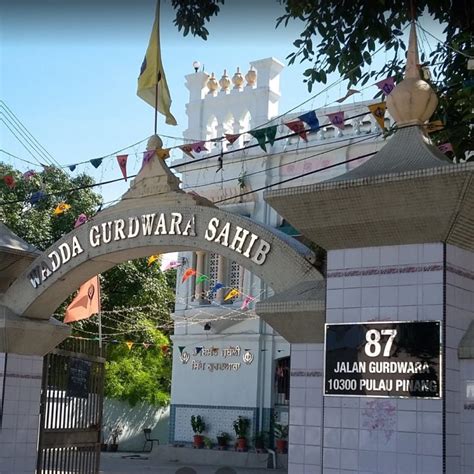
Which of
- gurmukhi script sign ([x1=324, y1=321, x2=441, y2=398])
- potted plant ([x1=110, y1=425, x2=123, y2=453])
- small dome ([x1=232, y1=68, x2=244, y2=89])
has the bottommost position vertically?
potted plant ([x1=110, y1=425, x2=123, y2=453])

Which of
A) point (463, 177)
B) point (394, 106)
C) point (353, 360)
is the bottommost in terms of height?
point (353, 360)

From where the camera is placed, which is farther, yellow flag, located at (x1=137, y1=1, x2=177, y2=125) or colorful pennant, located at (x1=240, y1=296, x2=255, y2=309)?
colorful pennant, located at (x1=240, y1=296, x2=255, y2=309)

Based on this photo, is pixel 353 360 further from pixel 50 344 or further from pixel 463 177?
pixel 50 344

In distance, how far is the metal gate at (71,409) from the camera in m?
11.8

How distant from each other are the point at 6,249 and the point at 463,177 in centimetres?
659

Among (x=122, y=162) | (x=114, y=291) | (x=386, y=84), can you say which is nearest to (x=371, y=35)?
(x=386, y=84)

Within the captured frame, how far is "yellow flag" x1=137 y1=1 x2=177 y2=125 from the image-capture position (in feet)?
35.2

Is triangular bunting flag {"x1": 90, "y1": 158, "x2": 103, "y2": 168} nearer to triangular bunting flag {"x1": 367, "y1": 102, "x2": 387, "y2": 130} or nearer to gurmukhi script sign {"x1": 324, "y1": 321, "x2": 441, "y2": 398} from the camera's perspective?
triangular bunting flag {"x1": 367, "y1": 102, "x2": 387, "y2": 130}

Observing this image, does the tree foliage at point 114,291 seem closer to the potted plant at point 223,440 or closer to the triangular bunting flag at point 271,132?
the potted plant at point 223,440

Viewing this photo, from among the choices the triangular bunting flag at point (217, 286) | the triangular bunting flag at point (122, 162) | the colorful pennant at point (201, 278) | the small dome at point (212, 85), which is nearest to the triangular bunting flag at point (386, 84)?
the triangular bunting flag at point (122, 162)

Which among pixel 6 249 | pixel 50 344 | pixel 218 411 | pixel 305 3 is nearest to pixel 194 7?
pixel 305 3

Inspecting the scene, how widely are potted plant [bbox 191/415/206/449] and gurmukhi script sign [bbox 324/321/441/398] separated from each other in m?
14.8

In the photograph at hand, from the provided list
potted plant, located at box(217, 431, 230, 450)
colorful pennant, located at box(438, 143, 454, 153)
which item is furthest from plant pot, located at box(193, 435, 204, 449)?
colorful pennant, located at box(438, 143, 454, 153)

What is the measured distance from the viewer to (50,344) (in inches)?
462
